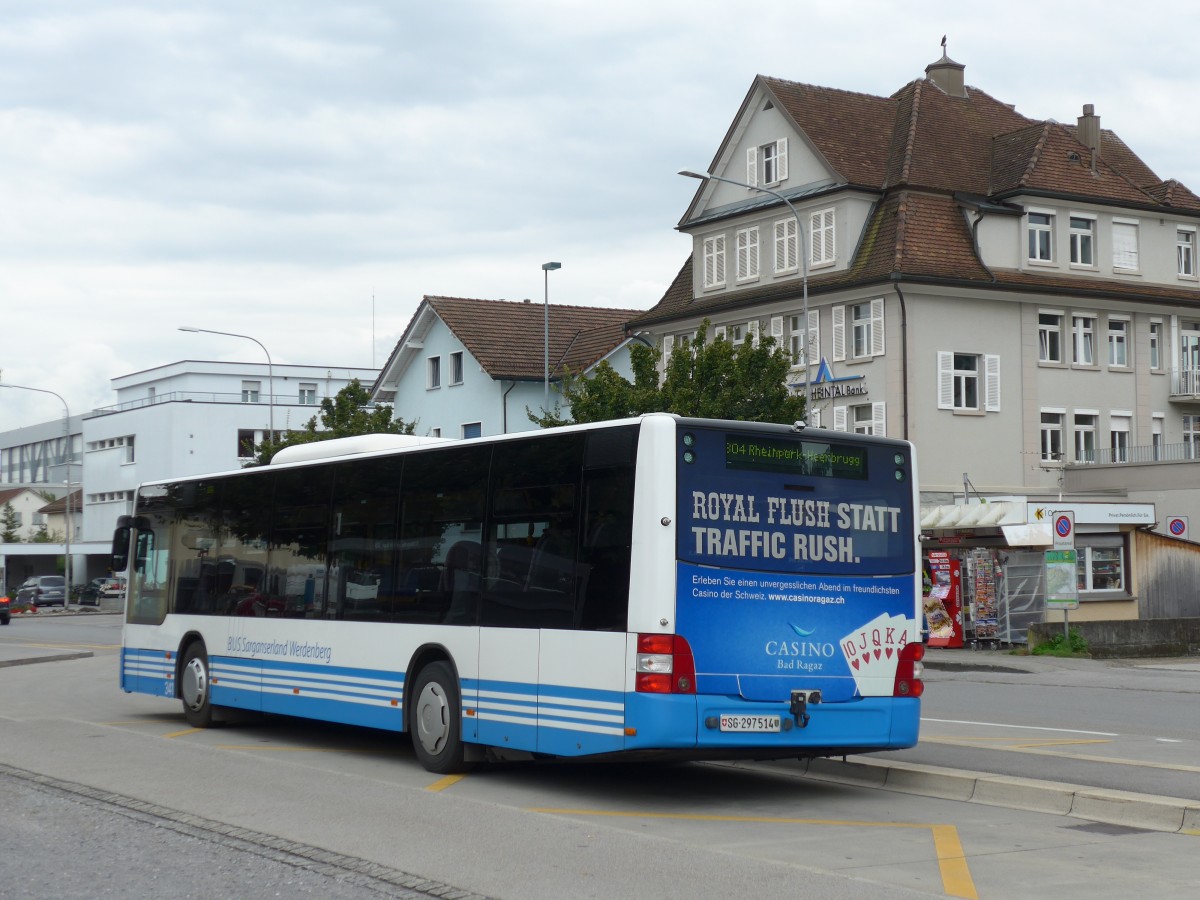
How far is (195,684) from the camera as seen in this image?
1739cm

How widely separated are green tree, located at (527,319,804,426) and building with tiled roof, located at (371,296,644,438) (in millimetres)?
16880

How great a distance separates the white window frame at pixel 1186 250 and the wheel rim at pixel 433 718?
4509 cm

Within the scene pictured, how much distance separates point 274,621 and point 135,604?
3911 mm

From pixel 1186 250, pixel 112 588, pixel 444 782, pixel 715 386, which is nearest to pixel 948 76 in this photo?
pixel 1186 250

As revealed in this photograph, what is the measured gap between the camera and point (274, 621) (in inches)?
624

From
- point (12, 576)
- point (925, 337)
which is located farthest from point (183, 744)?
point (12, 576)

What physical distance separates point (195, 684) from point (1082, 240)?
131 ft

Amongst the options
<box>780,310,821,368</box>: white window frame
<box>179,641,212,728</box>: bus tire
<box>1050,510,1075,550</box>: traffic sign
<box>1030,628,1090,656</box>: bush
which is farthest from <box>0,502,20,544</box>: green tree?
<box>179,641,212,728</box>: bus tire

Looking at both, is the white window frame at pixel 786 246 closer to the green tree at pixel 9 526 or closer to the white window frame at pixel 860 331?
the white window frame at pixel 860 331

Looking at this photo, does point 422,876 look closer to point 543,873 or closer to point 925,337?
point 543,873

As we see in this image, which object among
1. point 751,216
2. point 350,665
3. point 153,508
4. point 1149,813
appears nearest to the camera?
point 1149,813

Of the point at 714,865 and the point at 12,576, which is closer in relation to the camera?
the point at 714,865

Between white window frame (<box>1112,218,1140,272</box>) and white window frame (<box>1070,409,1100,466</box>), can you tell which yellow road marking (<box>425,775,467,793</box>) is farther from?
white window frame (<box>1112,218,1140,272</box>)

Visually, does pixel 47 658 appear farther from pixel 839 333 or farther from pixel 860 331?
pixel 860 331
